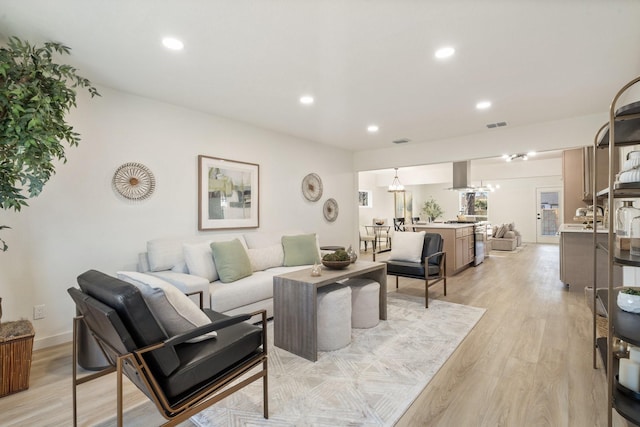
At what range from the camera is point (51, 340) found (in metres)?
2.81

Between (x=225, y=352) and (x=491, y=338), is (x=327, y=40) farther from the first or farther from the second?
(x=491, y=338)

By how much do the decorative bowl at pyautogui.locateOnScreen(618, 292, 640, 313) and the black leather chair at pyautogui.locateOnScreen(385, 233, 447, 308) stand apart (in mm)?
1982

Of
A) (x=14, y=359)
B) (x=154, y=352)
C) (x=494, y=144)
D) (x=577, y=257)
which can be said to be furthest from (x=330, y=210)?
(x=154, y=352)

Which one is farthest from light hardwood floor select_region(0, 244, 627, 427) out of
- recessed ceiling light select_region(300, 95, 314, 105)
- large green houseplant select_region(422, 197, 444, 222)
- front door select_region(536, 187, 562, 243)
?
large green houseplant select_region(422, 197, 444, 222)

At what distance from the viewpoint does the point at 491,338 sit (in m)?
2.93

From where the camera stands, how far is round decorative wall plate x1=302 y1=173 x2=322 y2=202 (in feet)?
17.8

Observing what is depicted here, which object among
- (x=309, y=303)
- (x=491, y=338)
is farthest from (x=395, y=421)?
(x=491, y=338)

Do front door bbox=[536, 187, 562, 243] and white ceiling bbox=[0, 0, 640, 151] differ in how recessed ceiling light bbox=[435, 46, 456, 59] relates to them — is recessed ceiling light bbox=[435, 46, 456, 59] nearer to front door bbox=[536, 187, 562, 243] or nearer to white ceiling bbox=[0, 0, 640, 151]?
white ceiling bbox=[0, 0, 640, 151]

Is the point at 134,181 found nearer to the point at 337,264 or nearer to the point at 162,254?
the point at 162,254

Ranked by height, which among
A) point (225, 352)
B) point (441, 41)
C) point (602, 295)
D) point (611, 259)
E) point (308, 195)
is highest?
point (441, 41)

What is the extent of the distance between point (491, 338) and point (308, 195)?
3.49 m

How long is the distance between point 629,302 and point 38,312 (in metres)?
4.44

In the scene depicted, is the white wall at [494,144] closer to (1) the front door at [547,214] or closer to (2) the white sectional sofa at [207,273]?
(2) the white sectional sofa at [207,273]

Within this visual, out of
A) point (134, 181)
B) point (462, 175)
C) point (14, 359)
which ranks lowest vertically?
point (14, 359)
